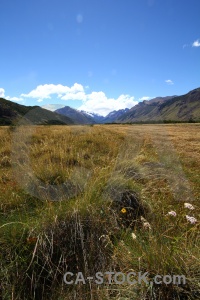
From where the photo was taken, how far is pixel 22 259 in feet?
9.36

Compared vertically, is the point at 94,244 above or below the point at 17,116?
below

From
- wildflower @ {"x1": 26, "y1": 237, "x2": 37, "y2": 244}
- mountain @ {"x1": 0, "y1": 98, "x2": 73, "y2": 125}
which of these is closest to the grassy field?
wildflower @ {"x1": 26, "y1": 237, "x2": 37, "y2": 244}

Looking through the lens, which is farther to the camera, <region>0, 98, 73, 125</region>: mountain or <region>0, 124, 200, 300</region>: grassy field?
<region>0, 98, 73, 125</region>: mountain

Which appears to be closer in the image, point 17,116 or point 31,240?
point 31,240

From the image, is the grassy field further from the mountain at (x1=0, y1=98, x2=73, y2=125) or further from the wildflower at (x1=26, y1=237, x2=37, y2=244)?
the mountain at (x1=0, y1=98, x2=73, y2=125)

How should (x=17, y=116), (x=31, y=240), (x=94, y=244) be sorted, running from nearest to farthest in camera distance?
(x=31, y=240) → (x=94, y=244) → (x=17, y=116)

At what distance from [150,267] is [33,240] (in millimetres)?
1434

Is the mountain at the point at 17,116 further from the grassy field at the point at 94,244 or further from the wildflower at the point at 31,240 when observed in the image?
the wildflower at the point at 31,240

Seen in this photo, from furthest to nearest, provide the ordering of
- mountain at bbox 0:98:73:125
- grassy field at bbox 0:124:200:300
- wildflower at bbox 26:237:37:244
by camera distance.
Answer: mountain at bbox 0:98:73:125 → wildflower at bbox 26:237:37:244 → grassy field at bbox 0:124:200:300

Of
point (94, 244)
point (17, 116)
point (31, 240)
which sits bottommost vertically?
point (94, 244)

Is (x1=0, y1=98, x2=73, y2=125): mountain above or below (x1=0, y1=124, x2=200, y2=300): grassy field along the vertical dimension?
above

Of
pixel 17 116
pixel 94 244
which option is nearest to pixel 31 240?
pixel 94 244

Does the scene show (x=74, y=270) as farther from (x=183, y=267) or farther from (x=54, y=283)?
(x=183, y=267)

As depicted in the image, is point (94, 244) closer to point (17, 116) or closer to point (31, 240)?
point (31, 240)
